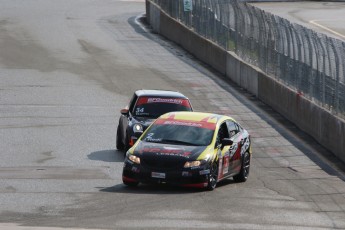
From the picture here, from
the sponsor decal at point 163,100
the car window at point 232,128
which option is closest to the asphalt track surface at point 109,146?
the car window at point 232,128

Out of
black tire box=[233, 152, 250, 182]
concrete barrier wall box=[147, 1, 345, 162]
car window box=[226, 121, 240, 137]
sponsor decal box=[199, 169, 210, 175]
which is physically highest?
sponsor decal box=[199, 169, 210, 175]

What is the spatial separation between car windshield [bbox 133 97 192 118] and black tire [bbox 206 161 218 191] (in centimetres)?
429

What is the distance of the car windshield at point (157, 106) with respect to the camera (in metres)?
→ 23.6

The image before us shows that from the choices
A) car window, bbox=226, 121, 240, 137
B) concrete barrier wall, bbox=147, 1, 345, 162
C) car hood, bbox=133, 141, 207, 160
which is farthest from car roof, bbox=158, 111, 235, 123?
concrete barrier wall, bbox=147, 1, 345, 162

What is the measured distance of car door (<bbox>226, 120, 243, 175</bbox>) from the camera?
2053cm

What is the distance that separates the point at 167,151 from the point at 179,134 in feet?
2.91

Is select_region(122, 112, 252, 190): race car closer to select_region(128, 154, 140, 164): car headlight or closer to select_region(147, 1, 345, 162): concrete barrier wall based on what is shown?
select_region(128, 154, 140, 164): car headlight

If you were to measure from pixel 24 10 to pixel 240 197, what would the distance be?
38.5m

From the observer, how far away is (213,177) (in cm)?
1939

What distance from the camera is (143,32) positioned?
1898 inches

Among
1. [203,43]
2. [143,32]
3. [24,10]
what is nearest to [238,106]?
[203,43]

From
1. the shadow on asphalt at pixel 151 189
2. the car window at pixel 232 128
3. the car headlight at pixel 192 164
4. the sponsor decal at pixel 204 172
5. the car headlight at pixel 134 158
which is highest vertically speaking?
the car headlight at pixel 134 158

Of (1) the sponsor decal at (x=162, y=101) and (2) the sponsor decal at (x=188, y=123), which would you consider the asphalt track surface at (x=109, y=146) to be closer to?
(2) the sponsor decal at (x=188, y=123)

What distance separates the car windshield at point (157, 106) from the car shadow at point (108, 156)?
97 cm
